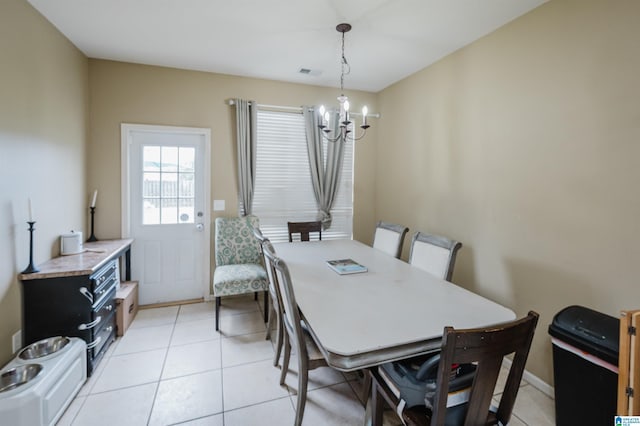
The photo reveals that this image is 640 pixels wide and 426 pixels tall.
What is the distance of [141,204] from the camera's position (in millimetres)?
3428

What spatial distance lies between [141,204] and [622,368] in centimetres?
414

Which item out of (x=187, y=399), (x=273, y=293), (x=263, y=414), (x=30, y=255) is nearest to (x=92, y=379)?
(x=187, y=399)

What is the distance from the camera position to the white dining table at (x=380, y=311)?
1.28 metres

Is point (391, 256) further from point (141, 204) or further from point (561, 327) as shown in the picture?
point (141, 204)

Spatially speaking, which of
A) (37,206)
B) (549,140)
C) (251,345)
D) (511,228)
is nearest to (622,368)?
(511,228)

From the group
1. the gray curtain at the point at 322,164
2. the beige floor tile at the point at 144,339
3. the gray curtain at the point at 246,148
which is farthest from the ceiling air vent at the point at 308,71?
the beige floor tile at the point at 144,339

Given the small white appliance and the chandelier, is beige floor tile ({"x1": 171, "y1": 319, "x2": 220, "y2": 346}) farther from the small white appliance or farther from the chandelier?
the chandelier


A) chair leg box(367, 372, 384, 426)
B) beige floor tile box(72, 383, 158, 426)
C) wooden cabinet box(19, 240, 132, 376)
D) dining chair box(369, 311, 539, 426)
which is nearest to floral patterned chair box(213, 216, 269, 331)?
wooden cabinet box(19, 240, 132, 376)

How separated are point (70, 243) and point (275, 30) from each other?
2.66 m

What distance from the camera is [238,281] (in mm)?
2998

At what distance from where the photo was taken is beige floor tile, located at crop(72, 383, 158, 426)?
1.83m

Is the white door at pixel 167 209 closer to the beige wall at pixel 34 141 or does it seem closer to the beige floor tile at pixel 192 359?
the beige wall at pixel 34 141

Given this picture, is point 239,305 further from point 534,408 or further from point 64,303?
point 534,408

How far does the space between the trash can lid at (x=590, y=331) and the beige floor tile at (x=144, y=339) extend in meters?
3.05
